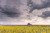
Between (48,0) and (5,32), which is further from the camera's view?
(48,0)

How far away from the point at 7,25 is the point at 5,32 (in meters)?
0.24

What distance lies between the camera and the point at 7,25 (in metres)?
2.65

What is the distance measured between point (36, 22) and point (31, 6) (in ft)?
1.83

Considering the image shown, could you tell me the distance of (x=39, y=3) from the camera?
2719 mm

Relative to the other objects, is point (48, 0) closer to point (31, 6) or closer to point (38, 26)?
point (31, 6)

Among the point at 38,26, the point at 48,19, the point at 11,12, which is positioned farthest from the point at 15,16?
the point at 48,19

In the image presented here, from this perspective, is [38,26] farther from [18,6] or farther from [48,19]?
[18,6]

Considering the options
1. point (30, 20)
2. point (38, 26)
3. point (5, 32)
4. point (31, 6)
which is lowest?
point (5, 32)

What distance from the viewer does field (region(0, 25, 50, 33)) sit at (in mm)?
2561

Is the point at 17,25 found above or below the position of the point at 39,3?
below

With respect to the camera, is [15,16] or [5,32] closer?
[5,32]

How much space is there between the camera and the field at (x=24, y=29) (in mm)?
2561

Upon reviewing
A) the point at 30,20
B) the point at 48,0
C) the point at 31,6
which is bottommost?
the point at 30,20

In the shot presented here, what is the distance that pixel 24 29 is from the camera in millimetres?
2613
